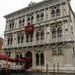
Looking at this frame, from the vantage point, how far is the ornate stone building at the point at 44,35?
1092 inches

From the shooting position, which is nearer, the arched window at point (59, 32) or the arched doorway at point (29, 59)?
the arched window at point (59, 32)

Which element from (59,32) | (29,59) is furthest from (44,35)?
(29,59)

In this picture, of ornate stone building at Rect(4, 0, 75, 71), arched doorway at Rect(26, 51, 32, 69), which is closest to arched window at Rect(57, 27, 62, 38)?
ornate stone building at Rect(4, 0, 75, 71)

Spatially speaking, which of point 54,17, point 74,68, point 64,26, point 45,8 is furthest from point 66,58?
point 45,8

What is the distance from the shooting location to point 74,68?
85.4ft

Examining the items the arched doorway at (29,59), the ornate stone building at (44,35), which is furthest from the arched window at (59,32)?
the arched doorway at (29,59)

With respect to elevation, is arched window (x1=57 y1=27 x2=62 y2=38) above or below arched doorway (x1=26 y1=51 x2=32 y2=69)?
above

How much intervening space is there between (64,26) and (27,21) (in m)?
9.74

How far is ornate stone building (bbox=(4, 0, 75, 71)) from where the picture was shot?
1092 inches

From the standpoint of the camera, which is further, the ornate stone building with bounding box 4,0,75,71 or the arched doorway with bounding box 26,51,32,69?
the arched doorway with bounding box 26,51,32,69

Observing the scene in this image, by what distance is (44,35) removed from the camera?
31.1m

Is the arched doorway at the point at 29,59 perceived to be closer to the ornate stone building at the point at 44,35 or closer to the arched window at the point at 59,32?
the ornate stone building at the point at 44,35

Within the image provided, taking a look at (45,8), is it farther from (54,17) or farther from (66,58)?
(66,58)

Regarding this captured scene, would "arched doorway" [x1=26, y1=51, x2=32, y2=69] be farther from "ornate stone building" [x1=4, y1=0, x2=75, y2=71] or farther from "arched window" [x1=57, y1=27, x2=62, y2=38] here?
"arched window" [x1=57, y1=27, x2=62, y2=38]
